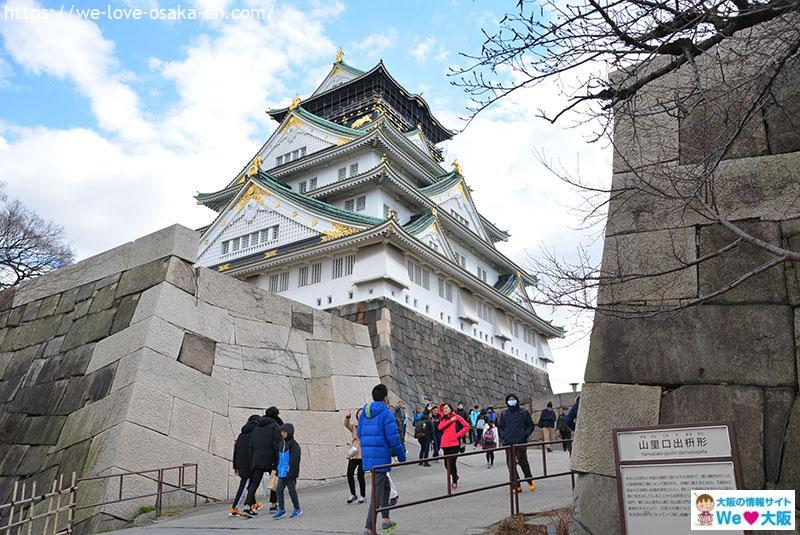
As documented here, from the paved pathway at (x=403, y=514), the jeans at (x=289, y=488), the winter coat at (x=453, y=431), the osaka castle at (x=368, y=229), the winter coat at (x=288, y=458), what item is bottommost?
the paved pathway at (x=403, y=514)

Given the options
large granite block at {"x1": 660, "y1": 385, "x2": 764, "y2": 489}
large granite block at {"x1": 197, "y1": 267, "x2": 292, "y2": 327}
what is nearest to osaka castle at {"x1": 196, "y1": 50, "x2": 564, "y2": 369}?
large granite block at {"x1": 197, "y1": 267, "x2": 292, "y2": 327}

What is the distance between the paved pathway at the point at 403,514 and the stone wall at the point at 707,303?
1913 mm

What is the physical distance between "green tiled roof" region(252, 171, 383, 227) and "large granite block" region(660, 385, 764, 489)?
1661 centimetres

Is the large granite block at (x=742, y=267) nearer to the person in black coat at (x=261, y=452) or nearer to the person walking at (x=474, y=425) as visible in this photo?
the person in black coat at (x=261, y=452)

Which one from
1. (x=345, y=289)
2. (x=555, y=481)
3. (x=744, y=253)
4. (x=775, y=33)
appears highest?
(x=345, y=289)

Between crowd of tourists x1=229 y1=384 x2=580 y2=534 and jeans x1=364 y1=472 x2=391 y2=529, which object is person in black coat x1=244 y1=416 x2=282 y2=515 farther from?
jeans x1=364 y1=472 x2=391 y2=529

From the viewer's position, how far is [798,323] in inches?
170

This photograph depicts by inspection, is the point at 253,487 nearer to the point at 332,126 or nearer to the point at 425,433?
the point at 425,433

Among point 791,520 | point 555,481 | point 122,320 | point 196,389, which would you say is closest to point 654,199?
point 791,520

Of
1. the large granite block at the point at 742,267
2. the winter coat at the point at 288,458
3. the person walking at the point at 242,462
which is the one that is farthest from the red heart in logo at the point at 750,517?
the person walking at the point at 242,462

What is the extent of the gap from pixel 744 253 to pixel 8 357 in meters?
11.9

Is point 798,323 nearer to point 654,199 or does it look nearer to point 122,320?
point 654,199

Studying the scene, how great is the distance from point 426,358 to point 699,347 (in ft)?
57.4

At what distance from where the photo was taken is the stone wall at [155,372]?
841 centimetres
